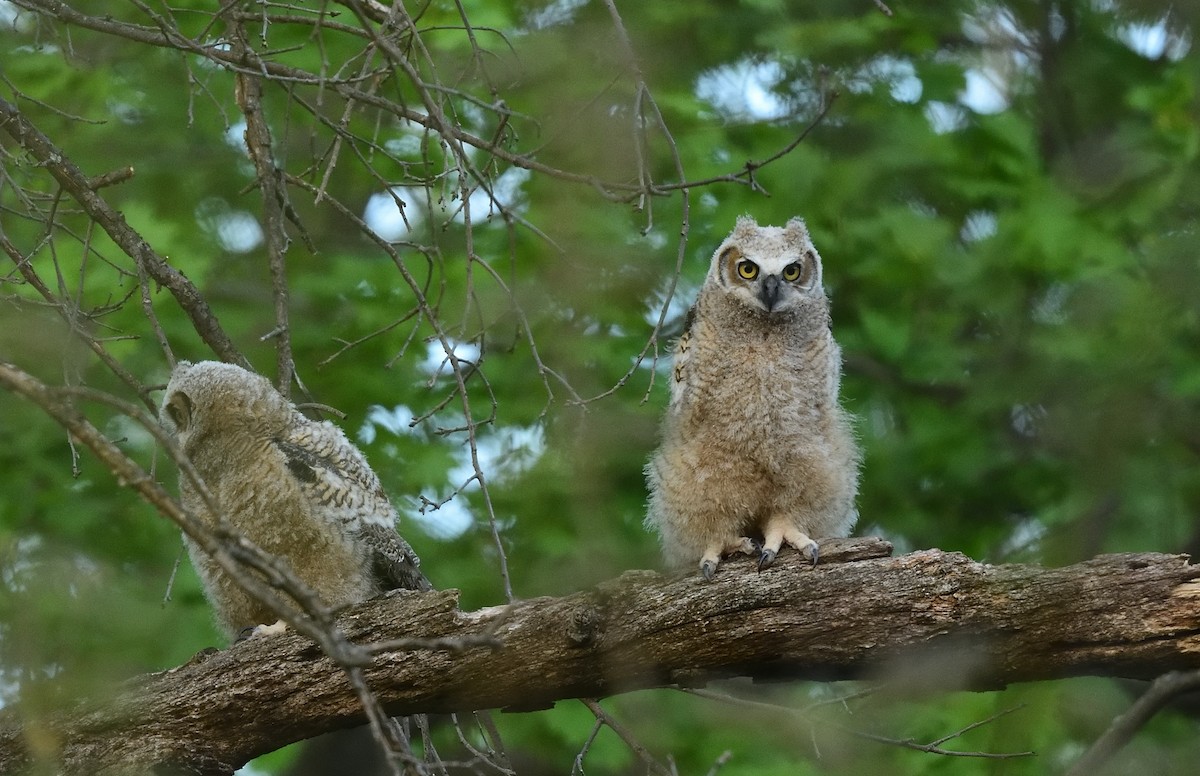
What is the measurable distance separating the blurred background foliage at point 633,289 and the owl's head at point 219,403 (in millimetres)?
222

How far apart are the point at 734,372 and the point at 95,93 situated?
13.9 feet

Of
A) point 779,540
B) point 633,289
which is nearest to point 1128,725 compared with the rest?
point 633,289

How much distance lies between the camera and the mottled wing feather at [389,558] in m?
4.18

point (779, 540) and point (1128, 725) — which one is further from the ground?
point (779, 540)

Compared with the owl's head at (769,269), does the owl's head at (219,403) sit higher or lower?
Answer: lower

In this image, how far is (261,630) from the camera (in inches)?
156

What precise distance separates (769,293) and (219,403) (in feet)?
6.18

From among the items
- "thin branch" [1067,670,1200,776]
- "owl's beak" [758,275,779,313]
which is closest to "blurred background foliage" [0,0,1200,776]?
"thin branch" [1067,670,1200,776]

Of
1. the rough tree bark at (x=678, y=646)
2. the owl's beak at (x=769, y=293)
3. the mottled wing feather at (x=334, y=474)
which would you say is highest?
the owl's beak at (x=769, y=293)

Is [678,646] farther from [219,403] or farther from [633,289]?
[219,403]

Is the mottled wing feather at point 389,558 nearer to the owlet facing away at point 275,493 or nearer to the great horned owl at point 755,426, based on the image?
the owlet facing away at point 275,493

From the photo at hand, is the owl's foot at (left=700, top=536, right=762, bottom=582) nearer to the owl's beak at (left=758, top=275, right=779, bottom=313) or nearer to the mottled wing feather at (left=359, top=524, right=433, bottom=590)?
the owl's beak at (left=758, top=275, right=779, bottom=313)

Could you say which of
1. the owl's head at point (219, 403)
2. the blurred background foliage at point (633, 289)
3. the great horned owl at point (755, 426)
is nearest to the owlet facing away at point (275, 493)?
the owl's head at point (219, 403)

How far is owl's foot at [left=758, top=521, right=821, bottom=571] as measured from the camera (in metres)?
3.83
